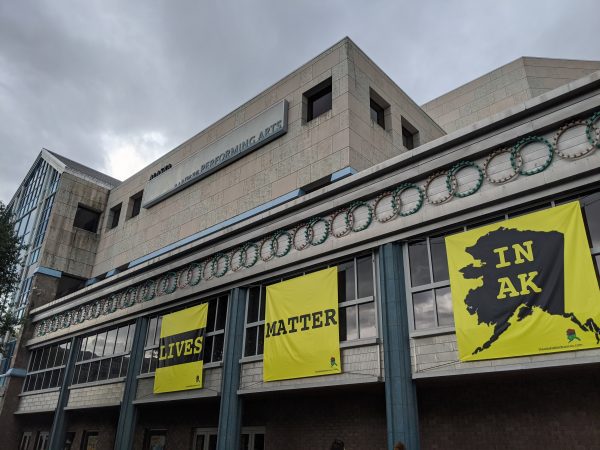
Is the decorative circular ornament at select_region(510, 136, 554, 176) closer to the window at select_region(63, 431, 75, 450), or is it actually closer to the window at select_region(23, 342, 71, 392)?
the window at select_region(23, 342, 71, 392)

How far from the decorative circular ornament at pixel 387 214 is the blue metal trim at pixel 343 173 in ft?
10.2

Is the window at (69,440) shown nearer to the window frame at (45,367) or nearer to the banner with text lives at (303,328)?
the window frame at (45,367)

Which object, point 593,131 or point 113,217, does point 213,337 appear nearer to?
point 593,131

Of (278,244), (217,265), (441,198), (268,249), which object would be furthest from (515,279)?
(217,265)

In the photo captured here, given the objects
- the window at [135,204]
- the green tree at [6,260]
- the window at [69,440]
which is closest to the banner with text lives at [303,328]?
the green tree at [6,260]

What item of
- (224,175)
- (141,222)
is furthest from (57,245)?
(224,175)

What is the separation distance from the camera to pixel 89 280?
29609mm

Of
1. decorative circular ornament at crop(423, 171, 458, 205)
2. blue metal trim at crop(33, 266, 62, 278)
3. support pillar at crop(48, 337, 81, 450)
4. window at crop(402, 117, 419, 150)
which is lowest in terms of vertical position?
support pillar at crop(48, 337, 81, 450)

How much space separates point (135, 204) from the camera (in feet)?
94.4

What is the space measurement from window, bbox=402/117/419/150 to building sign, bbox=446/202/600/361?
11.2 meters

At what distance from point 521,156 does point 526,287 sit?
295cm

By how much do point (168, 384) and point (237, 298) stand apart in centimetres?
421

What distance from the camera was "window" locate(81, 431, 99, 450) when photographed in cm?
2233

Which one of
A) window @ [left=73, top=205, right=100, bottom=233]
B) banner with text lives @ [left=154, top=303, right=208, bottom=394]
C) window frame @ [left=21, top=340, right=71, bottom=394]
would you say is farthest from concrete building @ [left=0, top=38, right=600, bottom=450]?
window @ [left=73, top=205, right=100, bottom=233]
